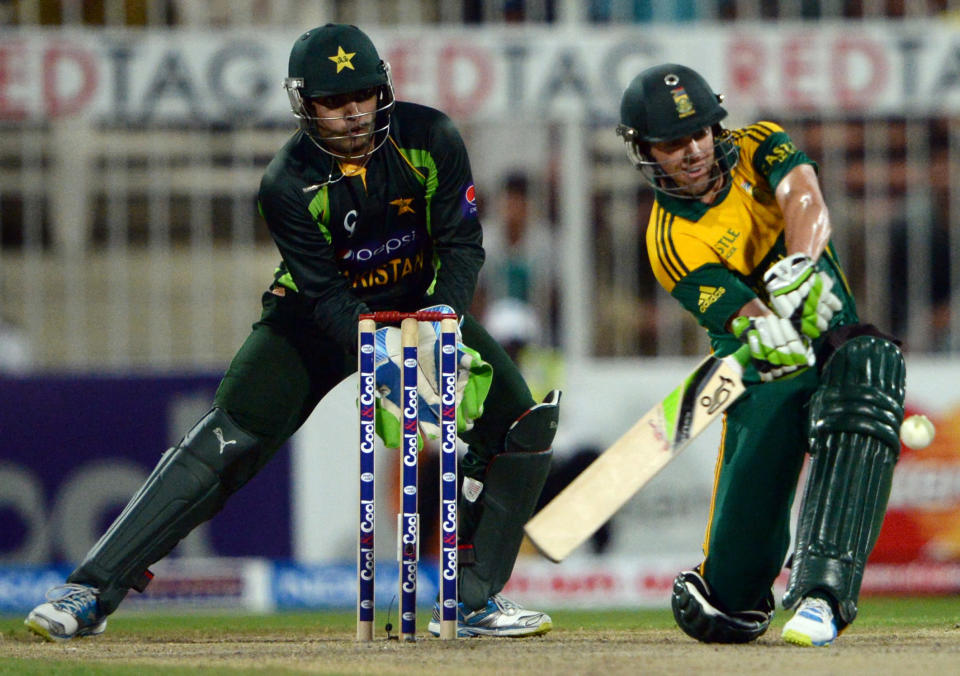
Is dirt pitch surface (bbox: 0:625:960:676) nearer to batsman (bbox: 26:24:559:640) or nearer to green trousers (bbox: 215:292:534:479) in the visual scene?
batsman (bbox: 26:24:559:640)

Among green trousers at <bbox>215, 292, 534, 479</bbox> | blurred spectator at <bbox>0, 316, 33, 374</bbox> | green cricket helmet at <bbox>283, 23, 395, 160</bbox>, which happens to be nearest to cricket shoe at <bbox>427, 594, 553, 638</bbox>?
green trousers at <bbox>215, 292, 534, 479</bbox>

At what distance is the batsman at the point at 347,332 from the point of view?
190 inches

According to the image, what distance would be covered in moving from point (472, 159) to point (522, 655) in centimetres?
523

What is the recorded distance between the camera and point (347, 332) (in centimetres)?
480

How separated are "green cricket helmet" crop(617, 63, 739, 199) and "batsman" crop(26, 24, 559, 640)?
0.54m

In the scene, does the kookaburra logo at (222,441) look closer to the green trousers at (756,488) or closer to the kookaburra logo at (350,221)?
the kookaburra logo at (350,221)

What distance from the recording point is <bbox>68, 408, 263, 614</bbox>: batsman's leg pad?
4941 mm

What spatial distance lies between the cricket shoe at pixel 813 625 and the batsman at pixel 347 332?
111cm

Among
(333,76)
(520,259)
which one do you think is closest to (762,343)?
(333,76)

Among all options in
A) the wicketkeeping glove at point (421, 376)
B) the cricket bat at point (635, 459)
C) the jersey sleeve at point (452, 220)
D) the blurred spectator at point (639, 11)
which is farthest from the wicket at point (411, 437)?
the blurred spectator at point (639, 11)

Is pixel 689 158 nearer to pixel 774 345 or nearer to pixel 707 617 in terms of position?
pixel 774 345

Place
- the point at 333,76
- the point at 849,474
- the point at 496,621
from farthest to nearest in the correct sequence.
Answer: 1. the point at 496,621
2. the point at 333,76
3. the point at 849,474

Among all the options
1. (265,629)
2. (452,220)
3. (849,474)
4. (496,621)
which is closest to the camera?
(849,474)

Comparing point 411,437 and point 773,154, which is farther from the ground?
point 773,154
